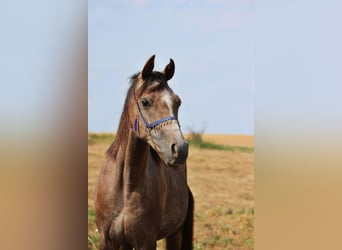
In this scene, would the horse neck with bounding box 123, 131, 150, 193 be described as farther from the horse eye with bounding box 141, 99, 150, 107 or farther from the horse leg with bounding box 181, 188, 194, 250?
the horse leg with bounding box 181, 188, 194, 250

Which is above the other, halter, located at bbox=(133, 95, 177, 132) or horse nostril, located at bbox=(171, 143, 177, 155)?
halter, located at bbox=(133, 95, 177, 132)

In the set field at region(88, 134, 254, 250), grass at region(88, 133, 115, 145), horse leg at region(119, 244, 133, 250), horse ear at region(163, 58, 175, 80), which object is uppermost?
horse ear at region(163, 58, 175, 80)

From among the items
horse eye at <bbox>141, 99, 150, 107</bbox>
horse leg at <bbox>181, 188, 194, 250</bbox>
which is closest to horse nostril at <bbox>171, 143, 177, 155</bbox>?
horse eye at <bbox>141, 99, 150, 107</bbox>

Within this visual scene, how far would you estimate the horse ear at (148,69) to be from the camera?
315cm

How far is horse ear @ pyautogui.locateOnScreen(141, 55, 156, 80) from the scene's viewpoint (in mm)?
3150

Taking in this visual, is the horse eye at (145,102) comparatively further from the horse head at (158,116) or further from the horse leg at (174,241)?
the horse leg at (174,241)

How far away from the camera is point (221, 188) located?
3615 mm

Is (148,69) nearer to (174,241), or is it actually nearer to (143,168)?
(143,168)

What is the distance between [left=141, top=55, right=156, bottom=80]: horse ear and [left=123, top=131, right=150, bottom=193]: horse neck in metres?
0.31

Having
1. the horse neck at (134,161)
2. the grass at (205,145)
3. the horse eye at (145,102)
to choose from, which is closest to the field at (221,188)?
the grass at (205,145)

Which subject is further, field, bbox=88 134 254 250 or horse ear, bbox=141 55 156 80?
field, bbox=88 134 254 250

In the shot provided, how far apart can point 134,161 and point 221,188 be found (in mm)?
689
